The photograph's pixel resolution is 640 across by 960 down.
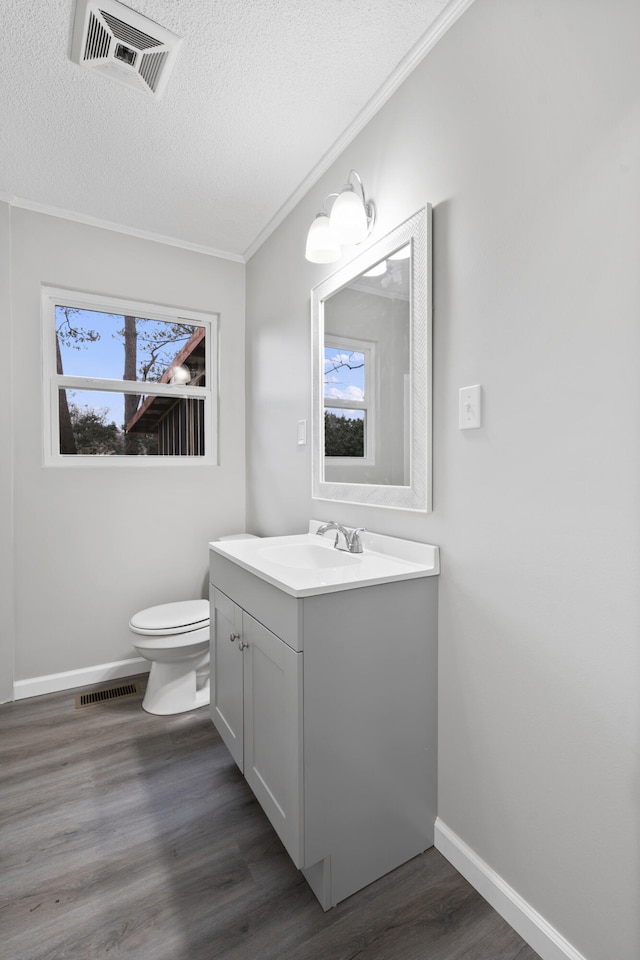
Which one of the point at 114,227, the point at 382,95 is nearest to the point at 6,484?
the point at 114,227

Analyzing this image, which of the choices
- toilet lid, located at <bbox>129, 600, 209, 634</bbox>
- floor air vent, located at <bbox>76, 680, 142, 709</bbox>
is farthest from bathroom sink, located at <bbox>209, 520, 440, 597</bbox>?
floor air vent, located at <bbox>76, 680, 142, 709</bbox>

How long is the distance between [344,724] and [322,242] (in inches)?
62.0

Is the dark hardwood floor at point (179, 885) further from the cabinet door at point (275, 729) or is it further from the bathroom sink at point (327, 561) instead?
the bathroom sink at point (327, 561)

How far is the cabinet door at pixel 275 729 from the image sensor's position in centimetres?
113

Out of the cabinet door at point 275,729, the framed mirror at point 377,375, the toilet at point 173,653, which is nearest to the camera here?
the cabinet door at point 275,729

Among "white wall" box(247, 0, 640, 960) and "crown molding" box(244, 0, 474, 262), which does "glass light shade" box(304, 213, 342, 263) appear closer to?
"white wall" box(247, 0, 640, 960)

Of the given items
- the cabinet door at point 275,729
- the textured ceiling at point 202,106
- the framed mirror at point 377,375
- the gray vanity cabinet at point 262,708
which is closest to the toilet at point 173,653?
the gray vanity cabinet at point 262,708

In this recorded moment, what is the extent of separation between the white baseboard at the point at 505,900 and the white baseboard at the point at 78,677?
5.93 ft

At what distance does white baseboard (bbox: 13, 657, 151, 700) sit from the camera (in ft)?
7.43

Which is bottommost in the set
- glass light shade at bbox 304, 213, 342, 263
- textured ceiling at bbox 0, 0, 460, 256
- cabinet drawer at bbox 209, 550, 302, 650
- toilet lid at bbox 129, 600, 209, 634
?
toilet lid at bbox 129, 600, 209, 634

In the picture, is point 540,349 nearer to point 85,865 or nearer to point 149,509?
point 85,865

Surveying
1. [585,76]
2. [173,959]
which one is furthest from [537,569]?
[173,959]

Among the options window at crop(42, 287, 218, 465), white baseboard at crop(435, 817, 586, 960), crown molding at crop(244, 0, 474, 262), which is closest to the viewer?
white baseboard at crop(435, 817, 586, 960)

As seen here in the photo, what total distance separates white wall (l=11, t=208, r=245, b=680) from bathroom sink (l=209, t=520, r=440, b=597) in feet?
3.25
